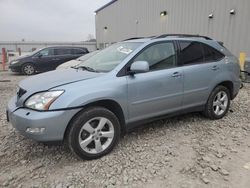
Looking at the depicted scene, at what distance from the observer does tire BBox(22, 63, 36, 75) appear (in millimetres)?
11797

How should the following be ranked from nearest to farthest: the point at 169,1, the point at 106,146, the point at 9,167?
the point at 9,167 < the point at 106,146 < the point at 169,1

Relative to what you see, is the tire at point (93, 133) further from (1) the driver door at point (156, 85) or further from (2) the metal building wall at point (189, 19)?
(2) the metal building wall at point (189, 19)

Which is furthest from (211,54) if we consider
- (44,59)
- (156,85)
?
(44,59)

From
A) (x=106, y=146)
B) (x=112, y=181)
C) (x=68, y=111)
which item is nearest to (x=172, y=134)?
(x=106, y=146)

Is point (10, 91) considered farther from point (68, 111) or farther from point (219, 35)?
point (219, 35)

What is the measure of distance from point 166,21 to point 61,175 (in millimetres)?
14669

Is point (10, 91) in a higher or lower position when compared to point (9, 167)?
higher

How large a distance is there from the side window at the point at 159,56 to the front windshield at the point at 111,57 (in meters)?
0.19

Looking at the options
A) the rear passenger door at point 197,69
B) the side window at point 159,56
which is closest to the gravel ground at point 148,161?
the rear passenger door at point 197,69

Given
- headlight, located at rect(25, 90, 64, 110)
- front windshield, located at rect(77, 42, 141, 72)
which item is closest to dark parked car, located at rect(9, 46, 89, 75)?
front windshield, located at rect(77, 42, 141, 72)

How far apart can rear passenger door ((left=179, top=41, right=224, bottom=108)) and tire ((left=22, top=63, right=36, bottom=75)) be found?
9.90 m

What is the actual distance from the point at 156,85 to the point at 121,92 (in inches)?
24.3

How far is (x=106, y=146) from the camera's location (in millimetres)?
3141

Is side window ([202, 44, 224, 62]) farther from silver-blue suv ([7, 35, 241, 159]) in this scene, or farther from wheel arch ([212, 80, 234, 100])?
wheel arch ([212, 80, 234, 100])
